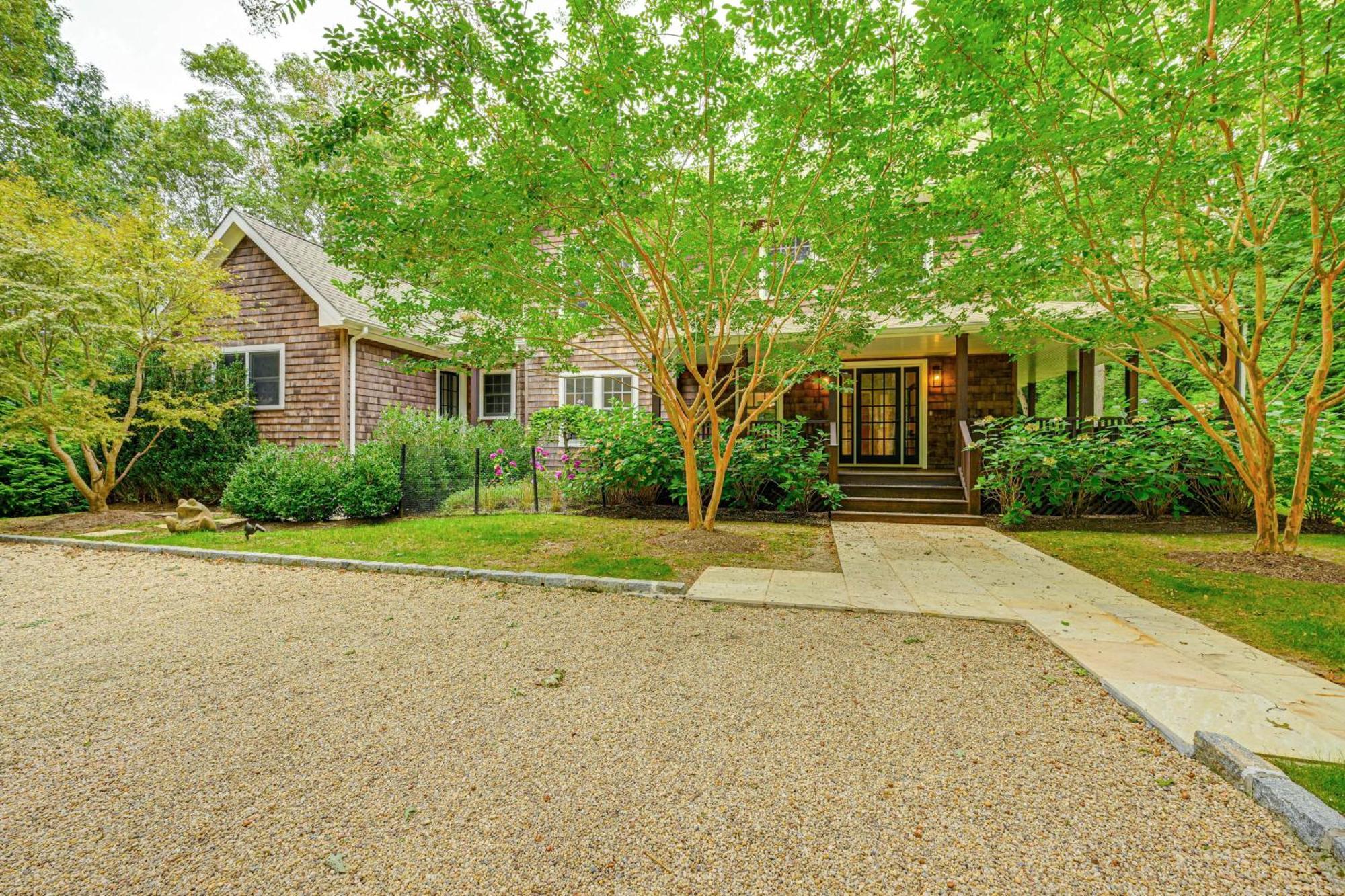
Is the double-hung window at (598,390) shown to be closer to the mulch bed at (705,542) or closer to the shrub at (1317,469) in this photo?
the mulch bed at (705,542)

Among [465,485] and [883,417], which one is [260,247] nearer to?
[465,485]

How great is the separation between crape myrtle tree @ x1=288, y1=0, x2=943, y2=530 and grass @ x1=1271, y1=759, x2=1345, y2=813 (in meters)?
4.48

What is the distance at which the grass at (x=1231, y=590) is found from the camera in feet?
10.7

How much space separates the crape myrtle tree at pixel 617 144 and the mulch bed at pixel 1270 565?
158 inches

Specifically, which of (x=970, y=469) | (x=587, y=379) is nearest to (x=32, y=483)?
(x=587, y=379)

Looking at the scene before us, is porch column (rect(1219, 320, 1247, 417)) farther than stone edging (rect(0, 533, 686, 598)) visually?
Yes

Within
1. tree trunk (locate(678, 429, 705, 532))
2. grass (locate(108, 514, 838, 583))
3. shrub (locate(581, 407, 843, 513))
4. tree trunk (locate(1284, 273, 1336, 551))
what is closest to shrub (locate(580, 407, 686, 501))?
shrub (locate(581, 407, 843, 513))

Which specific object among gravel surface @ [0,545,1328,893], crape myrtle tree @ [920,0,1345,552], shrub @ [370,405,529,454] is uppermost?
crape myrtle tree @ [920,0,1345,552]

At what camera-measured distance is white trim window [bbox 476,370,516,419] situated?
508 inches

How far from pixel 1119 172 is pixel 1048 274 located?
4.14ft

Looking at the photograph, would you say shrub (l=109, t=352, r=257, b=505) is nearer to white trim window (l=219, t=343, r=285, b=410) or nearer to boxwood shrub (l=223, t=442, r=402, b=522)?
white trim window (l=219, t=343, r=285, b=410)

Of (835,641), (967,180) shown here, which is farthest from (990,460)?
(835,641)

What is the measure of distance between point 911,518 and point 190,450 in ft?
42.6

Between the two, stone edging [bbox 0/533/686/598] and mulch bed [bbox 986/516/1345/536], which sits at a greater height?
mulch bed [bbox 986/516/1345/536]
